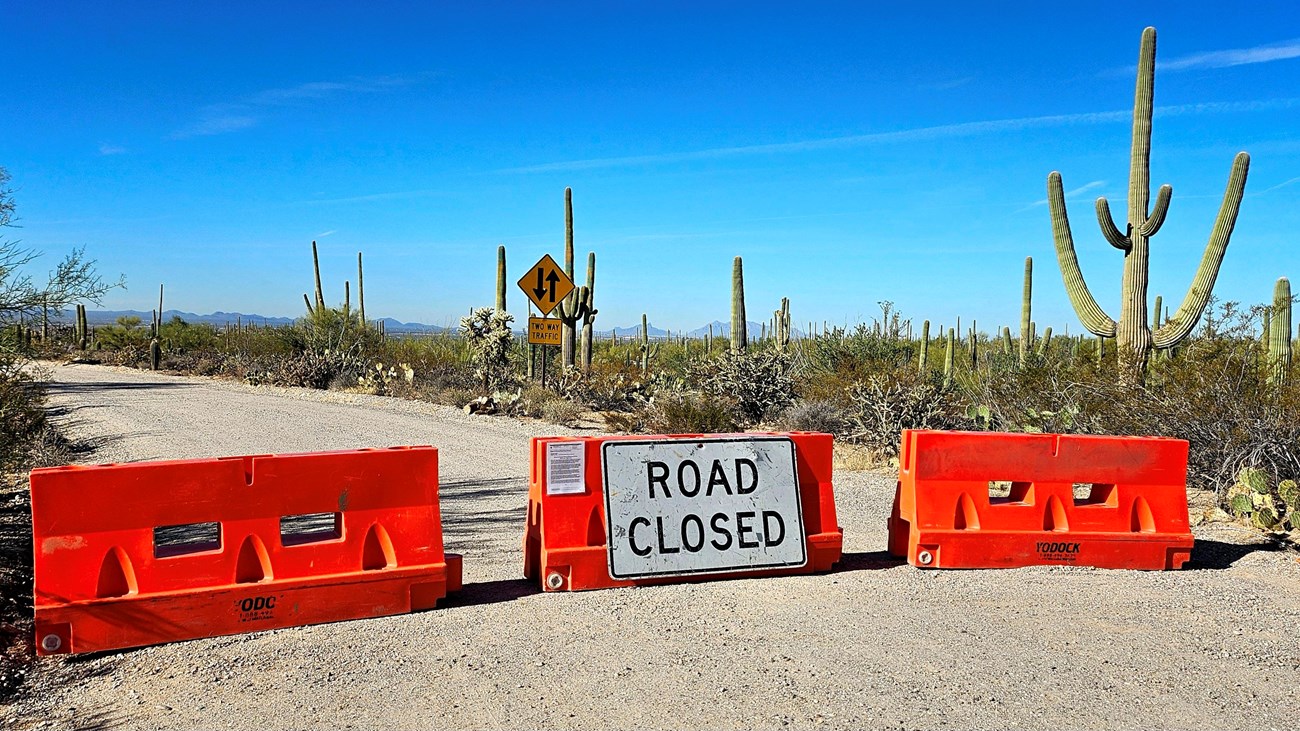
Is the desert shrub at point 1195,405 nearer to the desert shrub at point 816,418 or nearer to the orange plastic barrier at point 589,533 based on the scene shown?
the desert shrub at point 816,418

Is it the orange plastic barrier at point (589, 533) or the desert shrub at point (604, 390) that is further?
the desert shrub at point (604, 390)

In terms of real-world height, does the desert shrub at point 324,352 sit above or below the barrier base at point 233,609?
above

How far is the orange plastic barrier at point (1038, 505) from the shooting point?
7.21 m

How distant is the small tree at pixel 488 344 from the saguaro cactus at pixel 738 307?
5337mm

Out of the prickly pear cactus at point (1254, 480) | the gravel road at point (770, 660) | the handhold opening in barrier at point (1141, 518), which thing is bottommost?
the gravel road at point (770, 660)

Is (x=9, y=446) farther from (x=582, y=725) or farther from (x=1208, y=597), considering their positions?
(x=1208, y=597)

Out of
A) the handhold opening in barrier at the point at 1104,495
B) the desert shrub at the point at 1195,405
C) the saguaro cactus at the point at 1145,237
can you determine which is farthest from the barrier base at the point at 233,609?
the saguaro cactus at the point at 1145,237

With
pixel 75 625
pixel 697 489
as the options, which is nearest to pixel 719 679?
pixel 697 489

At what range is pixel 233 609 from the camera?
18.9 ft

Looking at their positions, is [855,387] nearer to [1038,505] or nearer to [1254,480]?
[1254,480]

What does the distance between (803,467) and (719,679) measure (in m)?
2.53

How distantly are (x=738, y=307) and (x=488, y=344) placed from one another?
5.76 metres

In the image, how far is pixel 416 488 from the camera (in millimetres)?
6359

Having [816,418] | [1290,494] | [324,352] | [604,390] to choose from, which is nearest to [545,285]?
[604,390]
